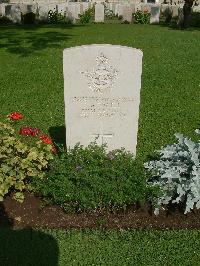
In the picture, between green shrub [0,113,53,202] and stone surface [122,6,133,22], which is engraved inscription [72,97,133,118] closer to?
green shrub [0,113,53,202]

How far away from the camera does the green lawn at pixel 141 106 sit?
15.8 feet

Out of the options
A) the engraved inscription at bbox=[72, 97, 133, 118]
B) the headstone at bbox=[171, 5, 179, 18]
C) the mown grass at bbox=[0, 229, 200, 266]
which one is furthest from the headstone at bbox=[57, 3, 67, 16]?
the mown grass at bbox=[0, 229, 200, 266]

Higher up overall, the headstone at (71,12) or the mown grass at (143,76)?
the headstone at (71,12)

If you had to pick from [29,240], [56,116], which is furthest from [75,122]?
[56,116]

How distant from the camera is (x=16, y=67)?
1216 centimetres

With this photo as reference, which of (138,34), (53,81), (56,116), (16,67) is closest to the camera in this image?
(56,116)

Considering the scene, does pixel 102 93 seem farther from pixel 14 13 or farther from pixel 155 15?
pixel 155 15

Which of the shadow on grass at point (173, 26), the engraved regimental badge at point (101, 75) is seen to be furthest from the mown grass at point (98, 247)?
the shadow on grass at point (173, 26)

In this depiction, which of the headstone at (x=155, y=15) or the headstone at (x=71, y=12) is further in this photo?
the headstone at (x=155, y=15)

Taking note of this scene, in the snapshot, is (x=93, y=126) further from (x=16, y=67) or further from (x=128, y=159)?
(x=16, y=67)

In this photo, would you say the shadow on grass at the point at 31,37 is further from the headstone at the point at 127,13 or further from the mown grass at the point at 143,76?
the headstone at the point at 127,13

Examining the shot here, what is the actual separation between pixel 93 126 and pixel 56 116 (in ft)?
9.65

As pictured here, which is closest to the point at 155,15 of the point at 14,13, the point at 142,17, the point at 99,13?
the point at 142,17

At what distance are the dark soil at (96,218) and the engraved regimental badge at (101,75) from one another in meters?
1.61
